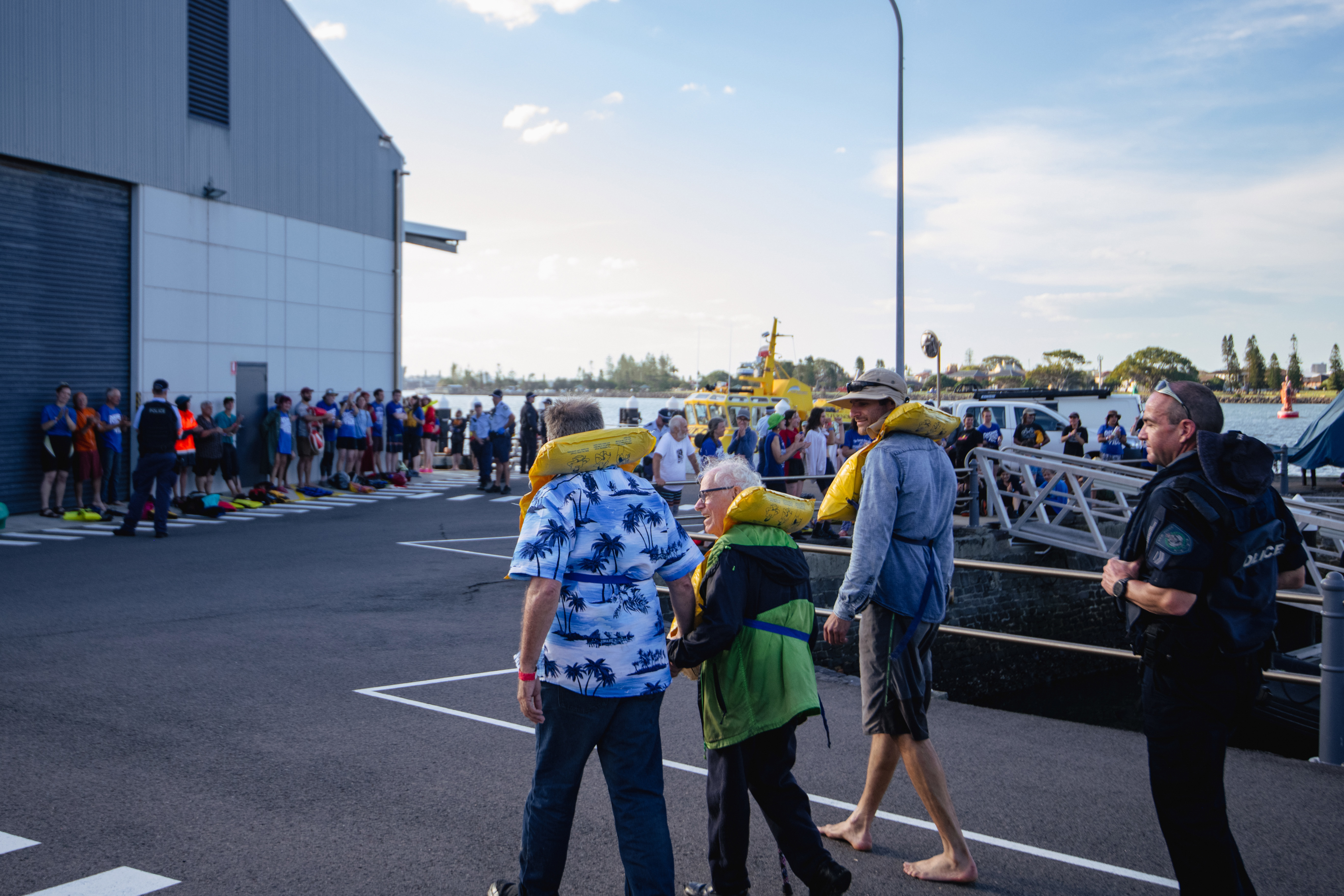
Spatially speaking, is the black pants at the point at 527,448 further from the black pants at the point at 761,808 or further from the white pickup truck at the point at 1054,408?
the black pants at the point at 761,808

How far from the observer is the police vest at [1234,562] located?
2951 mm

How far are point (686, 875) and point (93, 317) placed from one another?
56.1 feet

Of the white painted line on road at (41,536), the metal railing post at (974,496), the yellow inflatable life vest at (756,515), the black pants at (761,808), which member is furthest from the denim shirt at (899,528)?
the white painted line on road at (41,536)

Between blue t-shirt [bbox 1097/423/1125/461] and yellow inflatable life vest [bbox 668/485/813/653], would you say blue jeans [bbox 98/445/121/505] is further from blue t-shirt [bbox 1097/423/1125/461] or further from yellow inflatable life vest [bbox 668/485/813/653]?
blue t-shirt [bbox 1097/423/1125/461]

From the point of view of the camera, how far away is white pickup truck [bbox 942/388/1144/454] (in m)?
22.5

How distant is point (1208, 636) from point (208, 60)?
2082cm

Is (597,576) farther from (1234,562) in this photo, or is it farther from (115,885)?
(115,885)

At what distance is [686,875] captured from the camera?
389 centimetres

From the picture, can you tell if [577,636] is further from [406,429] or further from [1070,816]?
[406,429]

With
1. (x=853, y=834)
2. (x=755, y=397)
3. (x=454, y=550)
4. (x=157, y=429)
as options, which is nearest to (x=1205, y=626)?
(x=853, y=834)

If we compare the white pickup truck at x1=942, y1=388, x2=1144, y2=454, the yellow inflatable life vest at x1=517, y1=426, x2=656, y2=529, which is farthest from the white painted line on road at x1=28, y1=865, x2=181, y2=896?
the white pickup truck at x1=942, y1=388, x2=1144, y2=454

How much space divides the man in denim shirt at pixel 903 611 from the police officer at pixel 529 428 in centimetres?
1702

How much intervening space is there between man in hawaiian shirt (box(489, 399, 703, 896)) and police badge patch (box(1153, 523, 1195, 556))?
63.9 inches

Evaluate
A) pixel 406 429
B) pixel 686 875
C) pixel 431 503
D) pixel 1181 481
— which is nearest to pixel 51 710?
pixel 686 875
